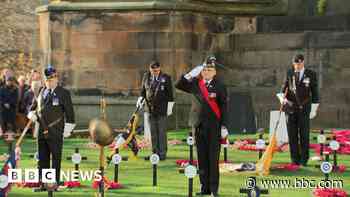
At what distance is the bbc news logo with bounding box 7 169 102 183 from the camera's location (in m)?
12.3

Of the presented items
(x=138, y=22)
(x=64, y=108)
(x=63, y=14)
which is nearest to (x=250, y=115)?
(x=138, y=22)

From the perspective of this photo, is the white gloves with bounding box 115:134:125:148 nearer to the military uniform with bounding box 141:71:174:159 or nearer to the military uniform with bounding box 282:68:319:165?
the military uniform with bounding box 141:71:174:159

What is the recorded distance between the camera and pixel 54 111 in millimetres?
12656

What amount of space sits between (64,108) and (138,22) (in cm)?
979

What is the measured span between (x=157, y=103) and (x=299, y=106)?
9.82ft

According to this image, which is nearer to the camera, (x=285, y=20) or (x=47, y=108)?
(x=47, y=108)

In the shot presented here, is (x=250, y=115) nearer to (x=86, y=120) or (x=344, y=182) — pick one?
(x=86, y=120)

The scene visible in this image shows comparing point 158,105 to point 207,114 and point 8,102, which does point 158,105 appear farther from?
point 8,102

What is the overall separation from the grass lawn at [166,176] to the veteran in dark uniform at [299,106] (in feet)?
1.40

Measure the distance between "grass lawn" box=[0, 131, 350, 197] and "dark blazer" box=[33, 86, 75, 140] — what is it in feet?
3.10

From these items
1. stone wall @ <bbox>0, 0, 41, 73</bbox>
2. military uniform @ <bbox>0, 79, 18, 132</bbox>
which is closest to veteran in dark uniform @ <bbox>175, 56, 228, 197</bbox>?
military uniform @ <bbox>0, 79, 18, 132</bbox>

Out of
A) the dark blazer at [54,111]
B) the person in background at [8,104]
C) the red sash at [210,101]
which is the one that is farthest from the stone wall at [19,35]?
the red sash at [210,101]

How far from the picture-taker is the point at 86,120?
2258 cm

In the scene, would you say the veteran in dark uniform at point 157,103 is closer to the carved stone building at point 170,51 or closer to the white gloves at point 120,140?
the white gloves at point 120,140
